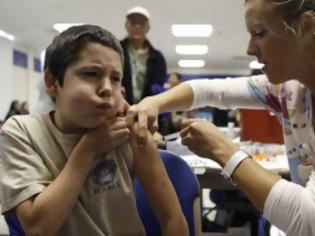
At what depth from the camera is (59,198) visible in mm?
782

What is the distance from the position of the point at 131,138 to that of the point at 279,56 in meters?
0.38

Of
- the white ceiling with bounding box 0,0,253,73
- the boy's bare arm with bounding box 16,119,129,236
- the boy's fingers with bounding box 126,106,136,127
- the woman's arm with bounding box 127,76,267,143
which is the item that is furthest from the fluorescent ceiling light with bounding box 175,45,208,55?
the boy's bare arm with bounding box 16,119,129,236

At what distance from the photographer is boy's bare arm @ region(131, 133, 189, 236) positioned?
2.97 ft

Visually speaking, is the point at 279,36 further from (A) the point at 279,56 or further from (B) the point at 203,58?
(B) the point at 203,58

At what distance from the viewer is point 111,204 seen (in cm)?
88

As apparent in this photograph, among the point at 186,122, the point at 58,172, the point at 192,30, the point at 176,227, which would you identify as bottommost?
the point at 176,227

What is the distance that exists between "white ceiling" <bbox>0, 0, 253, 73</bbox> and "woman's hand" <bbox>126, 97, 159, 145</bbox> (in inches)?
162

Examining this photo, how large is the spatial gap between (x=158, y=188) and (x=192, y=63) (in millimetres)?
13399

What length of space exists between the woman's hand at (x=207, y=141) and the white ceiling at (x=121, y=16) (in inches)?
165

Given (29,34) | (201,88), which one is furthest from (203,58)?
(201,88)

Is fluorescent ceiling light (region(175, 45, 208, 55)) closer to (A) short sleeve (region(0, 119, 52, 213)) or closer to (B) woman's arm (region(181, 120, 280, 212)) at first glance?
(B) woman's arm (region(181, 120, 280, 212))

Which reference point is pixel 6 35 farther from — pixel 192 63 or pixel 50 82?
pixel 50 82

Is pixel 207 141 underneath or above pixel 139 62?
underneath

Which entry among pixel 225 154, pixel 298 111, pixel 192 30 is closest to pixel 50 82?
pixel 225 154
